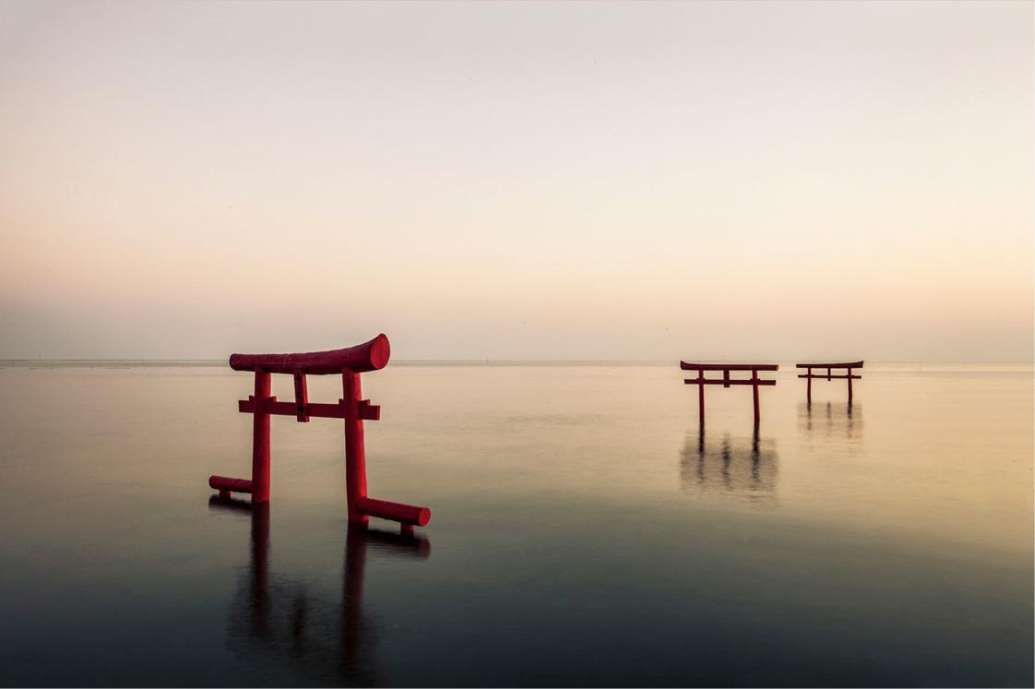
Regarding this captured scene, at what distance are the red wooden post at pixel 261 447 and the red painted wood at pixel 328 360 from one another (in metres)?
0.32

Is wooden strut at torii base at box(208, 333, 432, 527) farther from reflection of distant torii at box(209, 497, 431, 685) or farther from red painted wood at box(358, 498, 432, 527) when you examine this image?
reflection of distant torii at box(209, 497, 431, 685)

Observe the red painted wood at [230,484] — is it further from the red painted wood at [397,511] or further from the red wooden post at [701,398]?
the red wooden post at [701,398]

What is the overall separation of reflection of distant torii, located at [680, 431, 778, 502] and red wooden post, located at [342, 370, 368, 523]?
18.2 ft

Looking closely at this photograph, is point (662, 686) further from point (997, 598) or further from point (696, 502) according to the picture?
point (696, 502)

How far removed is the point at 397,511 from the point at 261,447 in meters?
3.08

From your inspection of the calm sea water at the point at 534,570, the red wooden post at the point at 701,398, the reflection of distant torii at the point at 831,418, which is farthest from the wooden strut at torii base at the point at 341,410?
the reflection of distant torii at the point at 831,418

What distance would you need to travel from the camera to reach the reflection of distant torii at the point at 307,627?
4766mm

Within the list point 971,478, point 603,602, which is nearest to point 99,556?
point 603,602

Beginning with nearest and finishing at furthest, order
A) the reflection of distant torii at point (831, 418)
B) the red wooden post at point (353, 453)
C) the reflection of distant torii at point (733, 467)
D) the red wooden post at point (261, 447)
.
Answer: the red wooden post at point (353, 453) < the red wooden post at point (261, 447) < the reflection of distant torii at point (733, 467) < the reflection of distant torii at point (831, 418)

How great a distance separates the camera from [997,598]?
6.25m

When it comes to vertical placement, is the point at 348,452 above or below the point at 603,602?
above

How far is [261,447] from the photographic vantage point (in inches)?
415

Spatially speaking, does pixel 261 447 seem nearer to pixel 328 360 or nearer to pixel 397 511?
pixel 328 360

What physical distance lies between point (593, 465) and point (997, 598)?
321 inches
